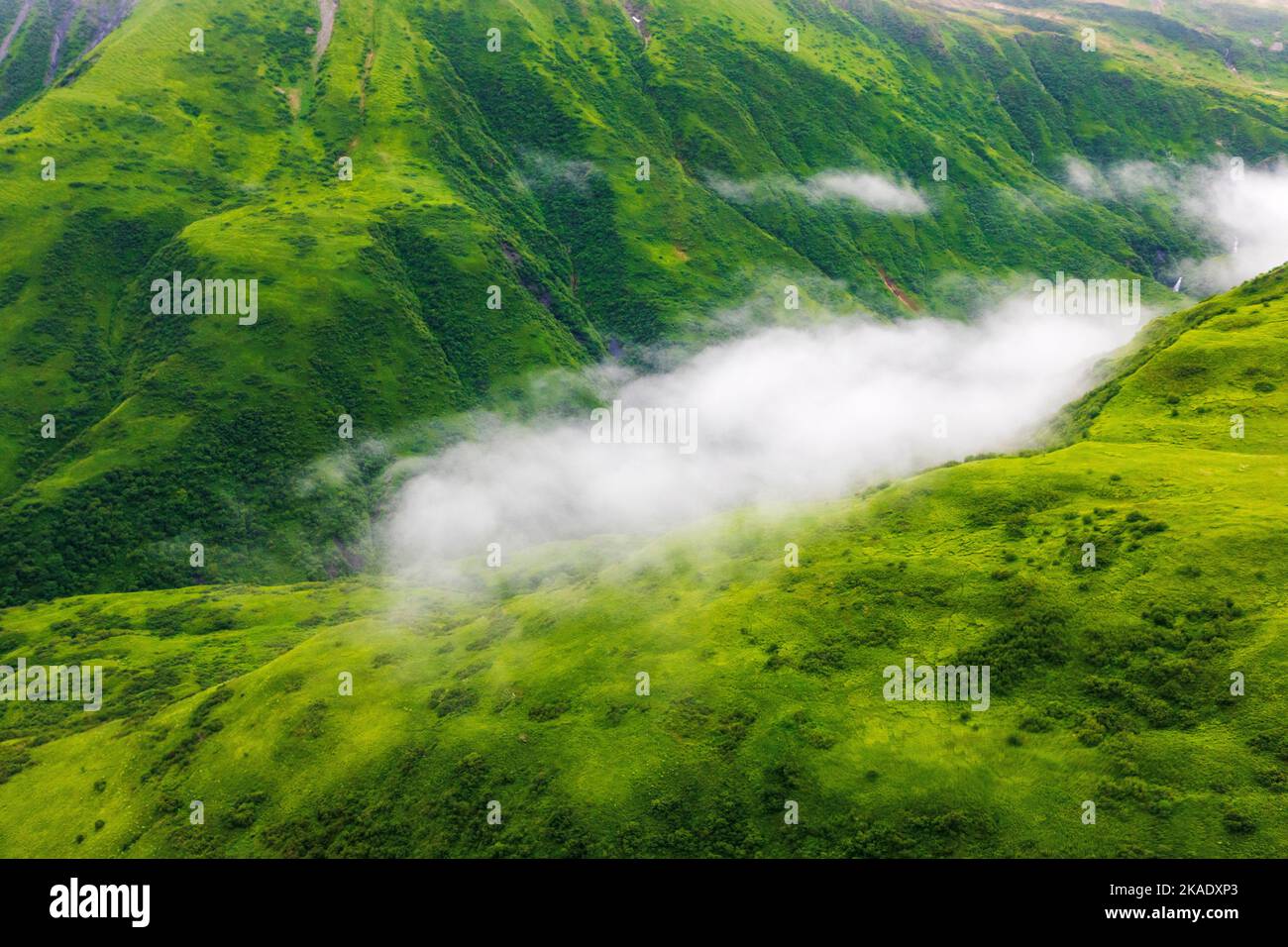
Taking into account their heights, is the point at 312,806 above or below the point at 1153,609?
below

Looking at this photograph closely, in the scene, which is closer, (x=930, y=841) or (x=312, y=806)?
(x=930, y=841)

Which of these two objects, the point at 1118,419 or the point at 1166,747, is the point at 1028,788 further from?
the point at 1118,419

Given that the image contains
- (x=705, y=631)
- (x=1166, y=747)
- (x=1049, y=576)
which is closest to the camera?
(x=1166, y=747)
